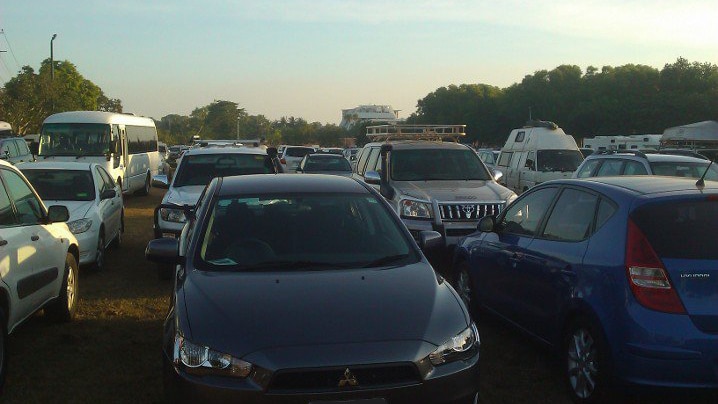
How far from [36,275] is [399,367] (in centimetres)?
385

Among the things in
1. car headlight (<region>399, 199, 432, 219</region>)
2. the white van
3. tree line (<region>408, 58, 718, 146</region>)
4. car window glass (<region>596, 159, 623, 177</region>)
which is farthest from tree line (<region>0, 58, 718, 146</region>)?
car headlight (<region>399, 199, 432, 219</region>)

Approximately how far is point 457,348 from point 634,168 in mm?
9337

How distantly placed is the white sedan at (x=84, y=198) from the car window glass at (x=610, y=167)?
7.94 meters

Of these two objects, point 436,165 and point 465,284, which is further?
point 436,165

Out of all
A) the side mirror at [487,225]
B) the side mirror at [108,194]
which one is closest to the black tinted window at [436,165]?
the side mirror at [108,194]

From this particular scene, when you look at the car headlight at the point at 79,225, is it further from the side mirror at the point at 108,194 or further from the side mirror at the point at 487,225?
the side mirror at the point at 487,225

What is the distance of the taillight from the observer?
4754 millimetres

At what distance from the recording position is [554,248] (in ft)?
19.4

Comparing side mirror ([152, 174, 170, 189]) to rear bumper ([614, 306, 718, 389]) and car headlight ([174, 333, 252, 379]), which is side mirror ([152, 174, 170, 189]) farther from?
rear bumper ([614, 306, 718, 389])

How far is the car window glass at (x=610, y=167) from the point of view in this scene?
1313 cm

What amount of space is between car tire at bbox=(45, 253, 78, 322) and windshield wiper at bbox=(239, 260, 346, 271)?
3.25 meters

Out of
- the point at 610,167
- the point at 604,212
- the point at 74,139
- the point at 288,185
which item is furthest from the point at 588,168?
the point at 74,139

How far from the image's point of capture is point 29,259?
6.41m

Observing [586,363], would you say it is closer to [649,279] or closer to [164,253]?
[649,279]
